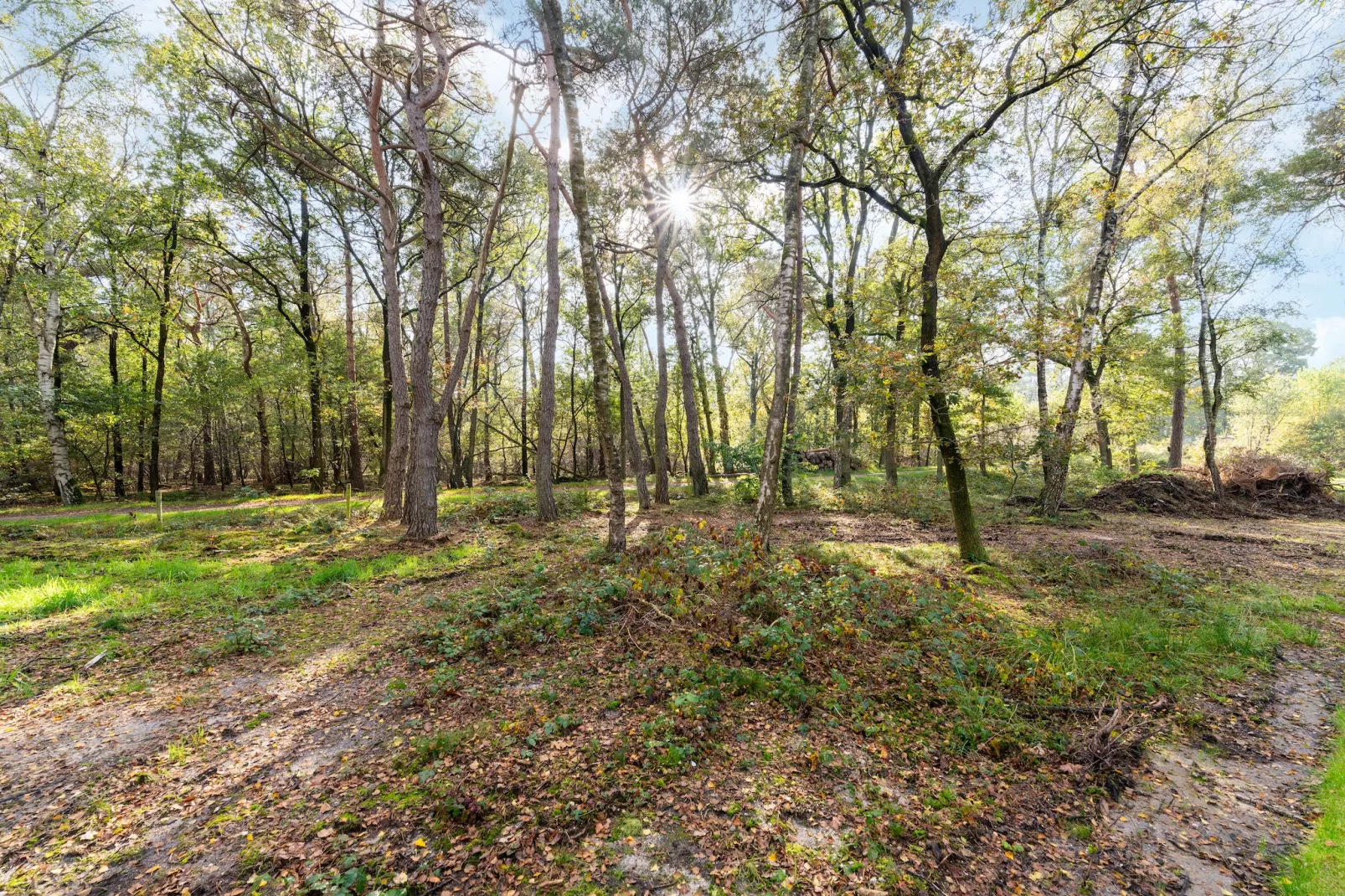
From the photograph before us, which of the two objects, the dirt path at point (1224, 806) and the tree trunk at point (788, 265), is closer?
the dirt path at point (1224, 806)

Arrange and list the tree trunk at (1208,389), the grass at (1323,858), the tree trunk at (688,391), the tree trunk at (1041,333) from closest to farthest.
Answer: the grass at (1323,858)
the tree trunk at (1041,333)
the tree trunk at (1208,389)
the tree trunk at (688,391)

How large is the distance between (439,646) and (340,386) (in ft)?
55.3

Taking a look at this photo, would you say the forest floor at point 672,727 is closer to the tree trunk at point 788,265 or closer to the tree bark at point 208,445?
the tree trunk at point 788,265

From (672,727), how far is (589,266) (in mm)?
6785

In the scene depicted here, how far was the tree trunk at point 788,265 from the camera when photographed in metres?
7.49

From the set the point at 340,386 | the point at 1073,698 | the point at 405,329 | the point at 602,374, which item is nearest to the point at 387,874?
the point at 1073,698

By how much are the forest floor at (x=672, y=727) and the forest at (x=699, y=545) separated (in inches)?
1.3

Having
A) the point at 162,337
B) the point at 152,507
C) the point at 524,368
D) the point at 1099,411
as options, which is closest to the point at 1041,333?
the point at 1099,411

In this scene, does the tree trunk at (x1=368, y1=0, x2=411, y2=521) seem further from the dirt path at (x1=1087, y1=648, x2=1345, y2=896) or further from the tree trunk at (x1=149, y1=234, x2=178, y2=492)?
the dirt path at (x1=1087, y1=648, x2=1345, y2=896)

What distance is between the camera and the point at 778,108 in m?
8.80

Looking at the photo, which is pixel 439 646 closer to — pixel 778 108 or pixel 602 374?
pixel 602 374

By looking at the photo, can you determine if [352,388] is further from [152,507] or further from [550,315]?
[550,315]

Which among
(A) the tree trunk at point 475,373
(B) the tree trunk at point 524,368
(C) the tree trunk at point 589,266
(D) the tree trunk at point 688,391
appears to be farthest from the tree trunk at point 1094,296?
(B) the tree trunk at point 524,368

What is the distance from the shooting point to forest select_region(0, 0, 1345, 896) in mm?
3000
